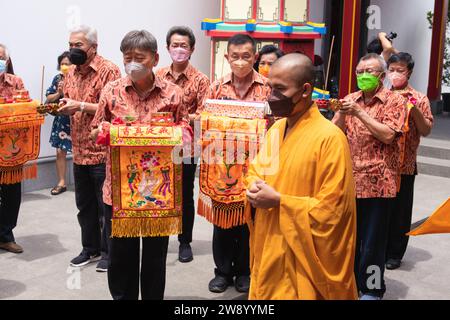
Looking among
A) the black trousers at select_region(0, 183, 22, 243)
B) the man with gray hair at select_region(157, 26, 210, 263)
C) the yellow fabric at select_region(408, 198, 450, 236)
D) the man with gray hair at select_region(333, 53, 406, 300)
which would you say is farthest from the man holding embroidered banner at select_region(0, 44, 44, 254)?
the yellow fabric at select_region(408, 198, 450, 236)

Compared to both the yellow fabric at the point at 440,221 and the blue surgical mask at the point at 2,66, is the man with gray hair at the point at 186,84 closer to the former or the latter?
the blue surgical mask at the point at 2,66

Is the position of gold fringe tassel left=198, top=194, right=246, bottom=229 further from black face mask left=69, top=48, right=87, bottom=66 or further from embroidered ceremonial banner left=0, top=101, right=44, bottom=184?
embroidered ceremonial banner left=0, top=101, right=44, bottom=184

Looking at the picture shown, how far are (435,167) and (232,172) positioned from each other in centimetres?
542

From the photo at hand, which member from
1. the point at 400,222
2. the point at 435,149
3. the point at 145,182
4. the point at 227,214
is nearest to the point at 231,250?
the point at 227,214

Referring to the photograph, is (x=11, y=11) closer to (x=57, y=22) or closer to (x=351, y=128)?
(x=57, y=22)

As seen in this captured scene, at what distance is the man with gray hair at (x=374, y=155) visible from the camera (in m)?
3.95

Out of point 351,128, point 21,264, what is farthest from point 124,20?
point 351,128

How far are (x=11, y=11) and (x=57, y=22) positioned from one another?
565 millimetres

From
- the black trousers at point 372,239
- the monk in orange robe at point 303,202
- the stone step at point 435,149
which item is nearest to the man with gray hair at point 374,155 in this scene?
the black trousers at point 372,239

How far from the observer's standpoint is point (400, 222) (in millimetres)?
5035

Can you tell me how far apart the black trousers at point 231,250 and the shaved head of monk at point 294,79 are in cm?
183

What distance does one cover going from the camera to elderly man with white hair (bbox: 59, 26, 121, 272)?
4547mm

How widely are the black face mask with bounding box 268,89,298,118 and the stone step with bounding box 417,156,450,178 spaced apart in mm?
6460

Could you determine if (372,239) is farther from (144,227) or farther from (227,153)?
(144,227)
